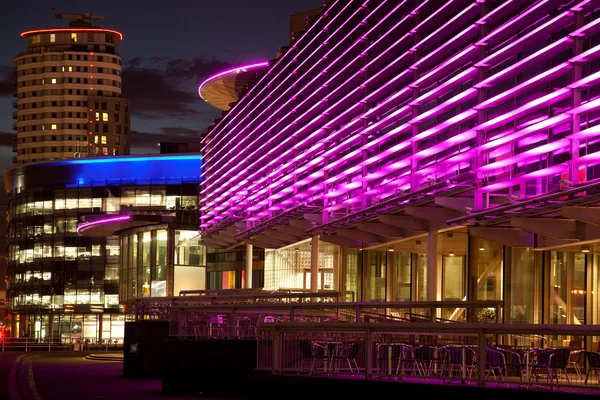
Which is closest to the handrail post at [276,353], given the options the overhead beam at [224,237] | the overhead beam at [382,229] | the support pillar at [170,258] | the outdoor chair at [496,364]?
the outdoor chair at [496,364]

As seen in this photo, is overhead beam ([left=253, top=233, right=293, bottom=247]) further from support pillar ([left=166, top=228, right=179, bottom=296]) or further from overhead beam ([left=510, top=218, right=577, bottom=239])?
overhead beam ([left=510, top=218, right=577, bottom=239])

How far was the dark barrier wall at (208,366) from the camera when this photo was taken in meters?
24.5

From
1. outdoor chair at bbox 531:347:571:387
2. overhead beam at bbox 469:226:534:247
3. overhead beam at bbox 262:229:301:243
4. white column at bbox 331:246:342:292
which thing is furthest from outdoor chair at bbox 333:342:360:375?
overhead beam at bbox 262:229:301:243

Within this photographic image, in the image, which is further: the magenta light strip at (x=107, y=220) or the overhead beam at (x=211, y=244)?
the magenta light strip at (x=107, y=220)

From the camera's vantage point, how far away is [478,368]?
16.8 metres

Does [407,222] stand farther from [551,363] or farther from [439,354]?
Result: [551,363]

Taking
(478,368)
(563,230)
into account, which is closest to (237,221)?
(563,230)

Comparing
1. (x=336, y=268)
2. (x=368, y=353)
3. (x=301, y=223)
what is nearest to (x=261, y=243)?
(x=336, y=268)

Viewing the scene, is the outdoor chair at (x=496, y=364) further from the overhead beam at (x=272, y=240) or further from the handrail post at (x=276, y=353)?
the overhead beam at (x=272, y=240)

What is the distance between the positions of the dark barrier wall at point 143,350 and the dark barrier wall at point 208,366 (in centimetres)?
702

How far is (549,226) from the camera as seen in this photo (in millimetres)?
24312

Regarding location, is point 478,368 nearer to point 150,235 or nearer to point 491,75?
point 491,75

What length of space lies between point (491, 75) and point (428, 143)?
192 inches

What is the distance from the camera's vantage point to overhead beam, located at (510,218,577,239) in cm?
2408
